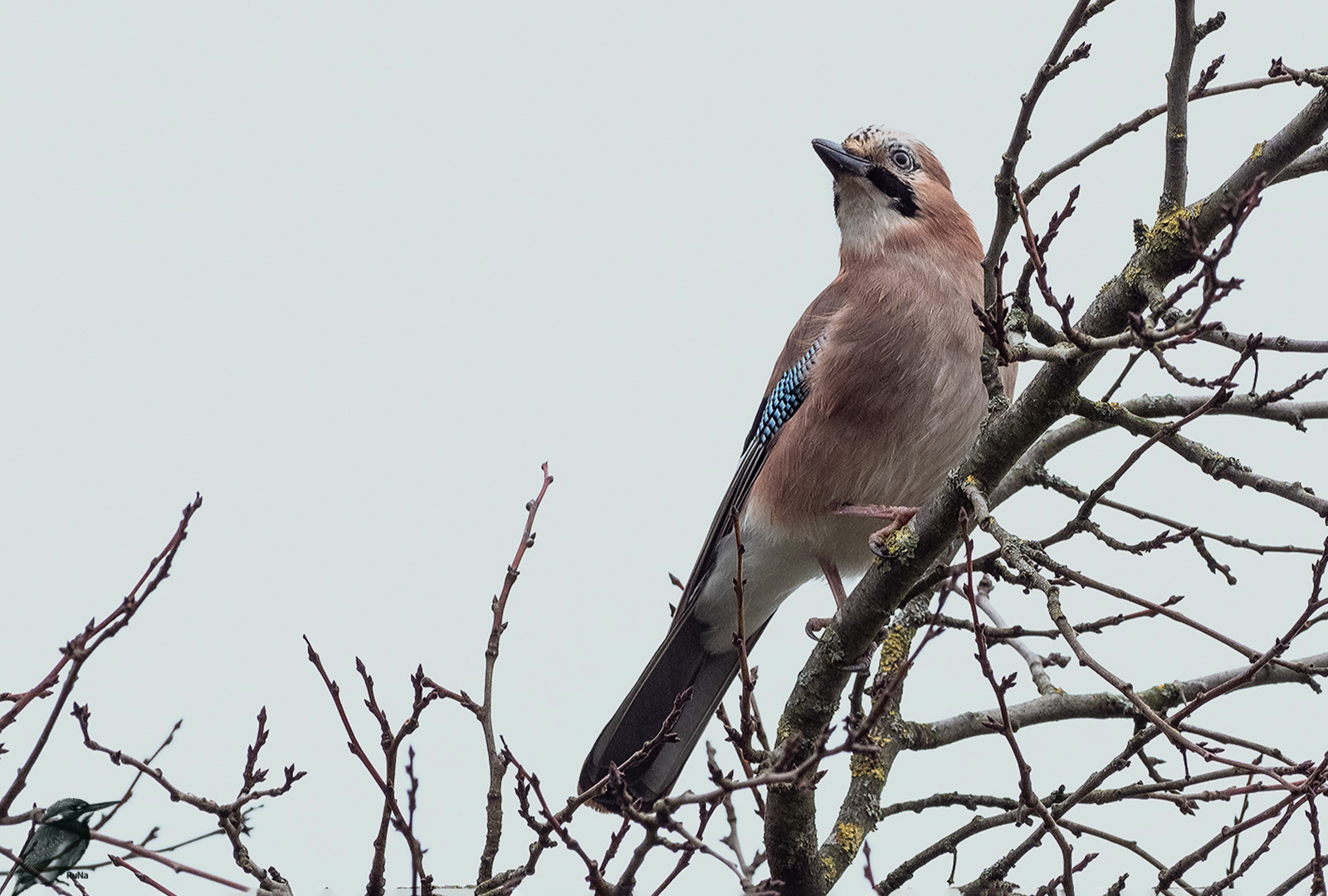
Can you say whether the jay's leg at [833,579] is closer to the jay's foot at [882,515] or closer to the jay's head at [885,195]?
the jay's foot at [882,515]

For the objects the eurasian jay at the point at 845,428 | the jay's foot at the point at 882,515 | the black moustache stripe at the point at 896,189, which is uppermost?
the black moustache stripe at the point at 896,189

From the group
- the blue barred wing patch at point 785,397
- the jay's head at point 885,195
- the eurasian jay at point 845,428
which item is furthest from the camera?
the jay's head at point 885,195

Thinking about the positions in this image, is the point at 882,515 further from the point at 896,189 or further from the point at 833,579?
the point at 896,189

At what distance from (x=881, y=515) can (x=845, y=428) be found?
0.45 m

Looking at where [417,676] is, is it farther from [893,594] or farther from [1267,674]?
[1267,674]

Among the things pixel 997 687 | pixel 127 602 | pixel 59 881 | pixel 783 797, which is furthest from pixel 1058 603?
pixel 59 881

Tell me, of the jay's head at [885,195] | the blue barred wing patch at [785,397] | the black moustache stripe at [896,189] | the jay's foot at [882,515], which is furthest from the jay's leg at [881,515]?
the black moustache stripe at [896,189]

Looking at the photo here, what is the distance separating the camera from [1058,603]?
288 cm

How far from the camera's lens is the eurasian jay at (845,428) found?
4.68 m

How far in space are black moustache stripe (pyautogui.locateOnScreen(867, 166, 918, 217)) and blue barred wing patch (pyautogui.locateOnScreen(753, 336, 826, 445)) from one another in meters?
0.83

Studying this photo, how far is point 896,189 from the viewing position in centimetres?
549

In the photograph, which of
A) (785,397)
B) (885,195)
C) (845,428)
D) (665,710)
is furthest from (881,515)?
(885,195)

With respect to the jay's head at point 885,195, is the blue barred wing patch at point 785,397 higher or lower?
lower

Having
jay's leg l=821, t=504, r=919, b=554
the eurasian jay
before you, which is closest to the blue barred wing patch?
the eurasian jay
